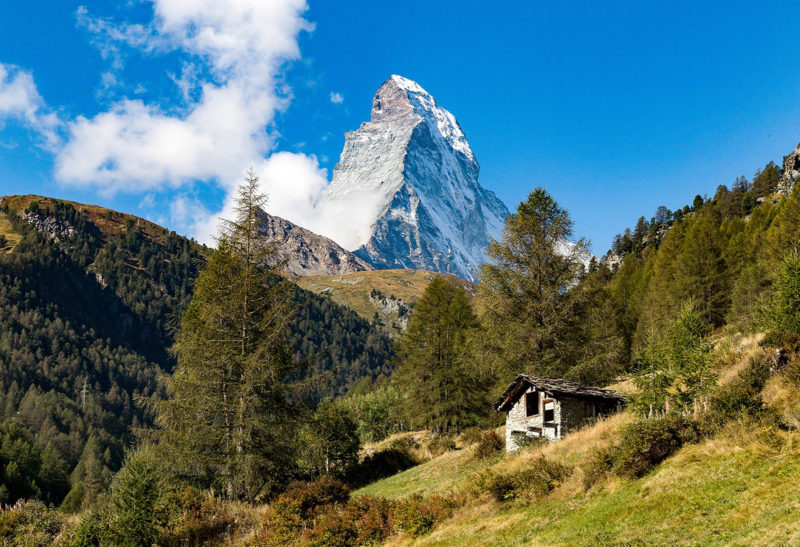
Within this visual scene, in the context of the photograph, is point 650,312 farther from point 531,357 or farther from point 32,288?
point 32,288

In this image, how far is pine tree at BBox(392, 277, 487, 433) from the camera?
38.6 m

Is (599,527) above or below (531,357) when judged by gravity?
below

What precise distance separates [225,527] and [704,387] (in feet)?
59.1

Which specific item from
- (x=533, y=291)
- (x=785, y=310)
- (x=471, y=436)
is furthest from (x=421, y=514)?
(x=471, y=436)

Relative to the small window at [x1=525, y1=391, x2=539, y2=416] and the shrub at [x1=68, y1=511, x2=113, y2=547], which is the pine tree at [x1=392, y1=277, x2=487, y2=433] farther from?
the shrub at [x1=68, y1=511, x2=113, y2=547]

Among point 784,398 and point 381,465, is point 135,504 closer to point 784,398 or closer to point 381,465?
point 381,465


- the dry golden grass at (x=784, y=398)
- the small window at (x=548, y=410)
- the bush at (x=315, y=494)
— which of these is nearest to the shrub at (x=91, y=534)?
the bush at (x=315, y=494)

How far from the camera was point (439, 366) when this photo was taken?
40250 mm

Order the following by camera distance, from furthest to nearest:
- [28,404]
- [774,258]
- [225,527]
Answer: [28,404] → [774,258] → [225,527]

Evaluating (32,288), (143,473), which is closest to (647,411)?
(143,473)

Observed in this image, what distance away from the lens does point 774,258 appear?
42.8 meters

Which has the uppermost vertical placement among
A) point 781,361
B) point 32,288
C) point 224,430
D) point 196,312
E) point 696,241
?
point 32,288

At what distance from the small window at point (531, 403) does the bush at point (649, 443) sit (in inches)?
397

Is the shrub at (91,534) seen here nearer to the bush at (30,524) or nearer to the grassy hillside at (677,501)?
the bush at (30,524)
